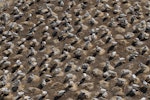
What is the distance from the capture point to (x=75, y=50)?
61.1ft

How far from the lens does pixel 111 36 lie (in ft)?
62.7

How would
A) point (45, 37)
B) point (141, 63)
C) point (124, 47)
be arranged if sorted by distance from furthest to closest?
point (45, 37) → point (124, 47) → point (141, 63)

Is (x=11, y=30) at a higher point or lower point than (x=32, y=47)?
higher

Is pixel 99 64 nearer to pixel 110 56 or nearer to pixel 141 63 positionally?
pixel 110 56

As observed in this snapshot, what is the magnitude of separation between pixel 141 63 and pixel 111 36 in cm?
256

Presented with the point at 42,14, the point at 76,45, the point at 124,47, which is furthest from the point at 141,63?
the point at 42,14

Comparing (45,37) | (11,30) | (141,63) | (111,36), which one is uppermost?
(11,30)

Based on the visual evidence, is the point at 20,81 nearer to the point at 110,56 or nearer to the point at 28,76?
the point at 28,76

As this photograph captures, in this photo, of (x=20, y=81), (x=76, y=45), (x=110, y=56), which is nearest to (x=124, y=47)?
(x=110, y=56)

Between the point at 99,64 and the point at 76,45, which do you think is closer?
the point at 99,64

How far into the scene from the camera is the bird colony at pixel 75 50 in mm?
16734

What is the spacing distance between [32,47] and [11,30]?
228 cm

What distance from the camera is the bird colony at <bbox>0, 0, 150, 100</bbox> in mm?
16734

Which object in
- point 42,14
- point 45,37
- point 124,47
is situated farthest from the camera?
point 42,14
